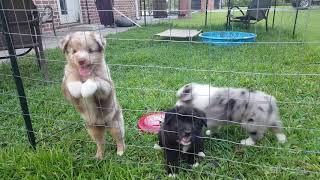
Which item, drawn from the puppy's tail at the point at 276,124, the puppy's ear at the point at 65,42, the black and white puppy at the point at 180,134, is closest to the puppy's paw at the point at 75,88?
the puppy's ear at the point at 65,42

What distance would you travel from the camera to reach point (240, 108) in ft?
9.48

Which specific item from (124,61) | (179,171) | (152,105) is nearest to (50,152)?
(179,171)

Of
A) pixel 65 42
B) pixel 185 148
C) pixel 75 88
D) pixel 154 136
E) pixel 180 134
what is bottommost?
pixel 154 136

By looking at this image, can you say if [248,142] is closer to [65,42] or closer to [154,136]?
[154,136]

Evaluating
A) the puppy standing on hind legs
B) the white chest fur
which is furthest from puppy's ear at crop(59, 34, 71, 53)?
the white chest fur

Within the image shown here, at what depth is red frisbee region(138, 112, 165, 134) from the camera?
3238 millimetres

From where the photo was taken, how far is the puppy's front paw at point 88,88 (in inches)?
90.8

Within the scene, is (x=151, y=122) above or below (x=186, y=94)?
below

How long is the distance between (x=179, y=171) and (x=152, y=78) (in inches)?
93.7

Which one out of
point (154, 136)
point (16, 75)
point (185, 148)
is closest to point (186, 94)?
point (154, 136)

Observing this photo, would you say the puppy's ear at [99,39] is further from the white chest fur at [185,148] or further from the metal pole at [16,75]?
the white chest fur at [185,148]

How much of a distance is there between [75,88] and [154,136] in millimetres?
1067

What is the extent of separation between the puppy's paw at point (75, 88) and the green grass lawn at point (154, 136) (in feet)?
1.27

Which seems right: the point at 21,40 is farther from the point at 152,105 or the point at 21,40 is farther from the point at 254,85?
the point at 254,85
